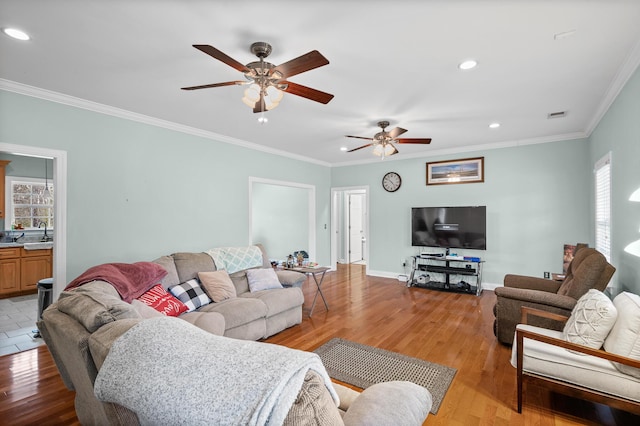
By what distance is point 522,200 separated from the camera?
527 cm

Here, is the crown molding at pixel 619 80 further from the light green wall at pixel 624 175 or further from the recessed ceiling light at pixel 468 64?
the recessed ceiling light at pixel 468 64

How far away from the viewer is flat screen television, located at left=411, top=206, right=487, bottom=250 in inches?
217

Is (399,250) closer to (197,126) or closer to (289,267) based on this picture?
(289,267)

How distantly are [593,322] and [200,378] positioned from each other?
254 centimetres

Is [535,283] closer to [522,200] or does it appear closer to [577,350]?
[577,350]

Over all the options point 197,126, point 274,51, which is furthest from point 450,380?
point 197,126

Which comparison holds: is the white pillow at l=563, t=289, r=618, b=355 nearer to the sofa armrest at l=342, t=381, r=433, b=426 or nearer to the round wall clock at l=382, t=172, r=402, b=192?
the sofa armrest at l=342, t=381, r=433, b=426

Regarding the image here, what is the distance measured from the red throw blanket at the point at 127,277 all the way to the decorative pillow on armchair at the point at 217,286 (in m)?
0.43

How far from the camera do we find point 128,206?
3787 mm

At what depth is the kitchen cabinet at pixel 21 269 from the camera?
4918mm

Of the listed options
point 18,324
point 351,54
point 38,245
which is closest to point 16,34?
point 351,54

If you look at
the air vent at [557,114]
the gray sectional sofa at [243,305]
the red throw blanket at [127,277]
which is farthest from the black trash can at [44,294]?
the air vent at [557,114]

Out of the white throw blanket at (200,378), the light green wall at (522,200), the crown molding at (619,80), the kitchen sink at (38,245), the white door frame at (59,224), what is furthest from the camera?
the kitchen sink at (38,245)

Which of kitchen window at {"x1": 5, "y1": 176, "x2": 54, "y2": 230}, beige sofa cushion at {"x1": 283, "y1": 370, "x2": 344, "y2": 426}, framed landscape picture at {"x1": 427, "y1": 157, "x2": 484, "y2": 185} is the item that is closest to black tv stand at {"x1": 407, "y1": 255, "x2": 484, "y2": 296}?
framed landscape picture at {"x1": 427, "y1": 157, "x2": 484, "y2": 185}
